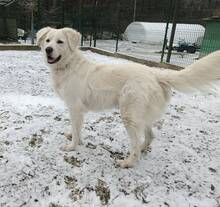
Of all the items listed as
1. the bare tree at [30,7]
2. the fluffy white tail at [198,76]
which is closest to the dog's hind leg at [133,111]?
the fluffy white tail at [198,76]

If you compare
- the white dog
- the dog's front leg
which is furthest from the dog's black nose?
the dog's front leg

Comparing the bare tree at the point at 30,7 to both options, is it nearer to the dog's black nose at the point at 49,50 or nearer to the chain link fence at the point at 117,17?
the chain link fence at the point at 117,17

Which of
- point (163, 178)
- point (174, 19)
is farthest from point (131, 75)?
point (174, 19)

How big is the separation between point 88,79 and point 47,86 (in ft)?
9.84

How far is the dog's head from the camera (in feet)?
10.7

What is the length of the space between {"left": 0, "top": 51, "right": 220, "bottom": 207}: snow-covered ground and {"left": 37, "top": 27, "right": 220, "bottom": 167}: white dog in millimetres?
243

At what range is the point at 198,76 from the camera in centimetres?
279

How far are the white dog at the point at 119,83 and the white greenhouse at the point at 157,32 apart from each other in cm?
776

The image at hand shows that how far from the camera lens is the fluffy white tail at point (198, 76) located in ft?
8.91

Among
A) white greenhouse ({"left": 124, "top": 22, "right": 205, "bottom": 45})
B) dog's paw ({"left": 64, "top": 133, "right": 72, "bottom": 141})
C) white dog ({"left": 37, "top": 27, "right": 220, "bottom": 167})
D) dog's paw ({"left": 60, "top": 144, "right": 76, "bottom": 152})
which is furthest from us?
white greenhouse ({"left": 124, "top": 22, "right": 205, "bottom": 45})

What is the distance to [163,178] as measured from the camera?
296 cm

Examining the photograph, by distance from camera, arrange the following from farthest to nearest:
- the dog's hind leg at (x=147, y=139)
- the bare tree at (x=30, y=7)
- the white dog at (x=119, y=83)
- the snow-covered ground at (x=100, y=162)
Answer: the bare tree at (x=30, y=7) < the dog's hind leg at (x=147, y=139) < the white dog at (x=119, y=83) < the snow-covered ground at (x=100, y=162)

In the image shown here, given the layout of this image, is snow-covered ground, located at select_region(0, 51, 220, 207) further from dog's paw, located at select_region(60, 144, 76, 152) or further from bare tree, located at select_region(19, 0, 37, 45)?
bare tree, located at select_region(19, 0, 37, 45)

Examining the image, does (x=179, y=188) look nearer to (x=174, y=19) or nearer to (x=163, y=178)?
(x=163, y=178)
